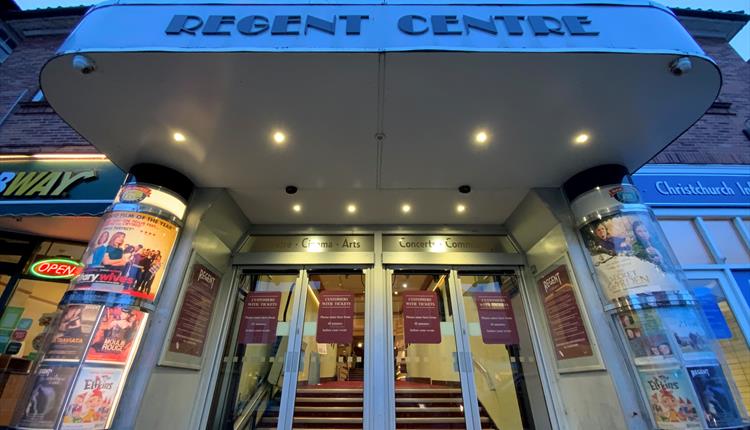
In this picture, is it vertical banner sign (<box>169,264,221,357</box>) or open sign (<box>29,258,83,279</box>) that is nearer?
vertical banner sign (<box>169,264,221,357</box>)

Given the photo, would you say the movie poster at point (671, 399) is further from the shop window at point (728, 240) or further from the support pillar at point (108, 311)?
the support pillar at point (108, 311)

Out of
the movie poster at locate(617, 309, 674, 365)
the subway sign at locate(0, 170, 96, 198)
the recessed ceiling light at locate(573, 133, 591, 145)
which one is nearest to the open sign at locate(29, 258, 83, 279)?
the subway sign at locate(0, 170, 96, 198)

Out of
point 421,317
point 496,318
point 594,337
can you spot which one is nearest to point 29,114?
point 421,317

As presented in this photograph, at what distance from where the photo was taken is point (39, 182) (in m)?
4.31

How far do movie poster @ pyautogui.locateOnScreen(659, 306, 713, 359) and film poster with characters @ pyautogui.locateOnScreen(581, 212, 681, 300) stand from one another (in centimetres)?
20

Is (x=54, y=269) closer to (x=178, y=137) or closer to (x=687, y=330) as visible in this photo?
(x=178, y=137)

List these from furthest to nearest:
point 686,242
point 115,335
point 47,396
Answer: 1. point 686,242
2. point 115,335
3. point 47,396

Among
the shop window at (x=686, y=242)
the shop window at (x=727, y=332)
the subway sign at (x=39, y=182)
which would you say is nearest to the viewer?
the shop window at (x=727, y=332)

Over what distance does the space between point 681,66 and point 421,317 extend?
137 inches

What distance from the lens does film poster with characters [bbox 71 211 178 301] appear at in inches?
115

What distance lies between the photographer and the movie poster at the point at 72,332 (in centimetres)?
265

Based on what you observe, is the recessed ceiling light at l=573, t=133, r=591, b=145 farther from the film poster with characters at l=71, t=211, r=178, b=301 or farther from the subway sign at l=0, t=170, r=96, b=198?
the subway sign at l=0, t=170, r=96, b=198

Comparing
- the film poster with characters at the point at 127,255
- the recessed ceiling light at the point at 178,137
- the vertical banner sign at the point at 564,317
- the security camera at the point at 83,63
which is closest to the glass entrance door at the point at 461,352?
the vertical banner sign at the point at 564,317

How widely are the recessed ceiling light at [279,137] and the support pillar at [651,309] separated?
3.22 m
